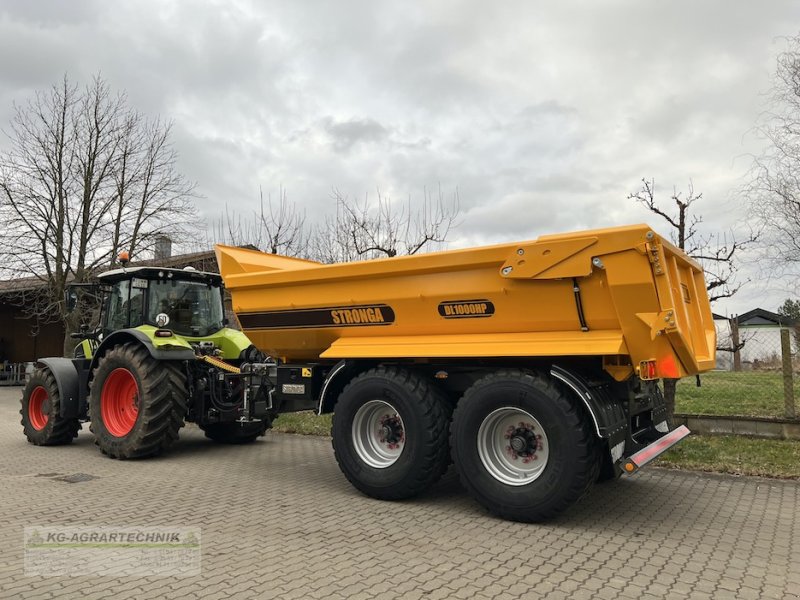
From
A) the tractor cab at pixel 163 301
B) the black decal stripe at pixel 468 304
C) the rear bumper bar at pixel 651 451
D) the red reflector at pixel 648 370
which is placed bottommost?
the rear bumper bar at pixel 651 451

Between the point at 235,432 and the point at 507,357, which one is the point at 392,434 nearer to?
the point at 507,357

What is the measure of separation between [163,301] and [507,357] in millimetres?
5229

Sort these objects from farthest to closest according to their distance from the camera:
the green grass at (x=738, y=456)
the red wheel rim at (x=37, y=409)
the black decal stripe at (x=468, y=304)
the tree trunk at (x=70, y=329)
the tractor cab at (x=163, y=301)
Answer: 1. the tree trunk at (x=70, y=329)
2. the red wheel rim at (x=37, y=409)
3. the tractor cab at (x=163, y=301)
4. the green grass at (x=738, y=456)
5. the black decal stripe at (x=468, y=304)

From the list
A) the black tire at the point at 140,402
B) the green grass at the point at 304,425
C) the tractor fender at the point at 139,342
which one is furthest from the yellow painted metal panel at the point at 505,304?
the green grass at the point at 304,425

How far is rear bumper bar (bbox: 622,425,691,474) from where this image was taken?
452 cm

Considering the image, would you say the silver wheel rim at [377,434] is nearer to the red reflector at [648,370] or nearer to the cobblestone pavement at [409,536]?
the cobblestone pavement at [409,536]

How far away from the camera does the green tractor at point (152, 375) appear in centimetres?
707

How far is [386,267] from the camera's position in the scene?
5355mm

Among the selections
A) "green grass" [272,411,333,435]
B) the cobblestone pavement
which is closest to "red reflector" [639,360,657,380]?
the cobblestone pavement

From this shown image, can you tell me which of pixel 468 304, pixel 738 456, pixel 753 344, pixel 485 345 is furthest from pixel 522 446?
pixel 753 344

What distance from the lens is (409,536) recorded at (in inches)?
172

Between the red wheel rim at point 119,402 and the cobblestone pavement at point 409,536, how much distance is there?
86 centimetres

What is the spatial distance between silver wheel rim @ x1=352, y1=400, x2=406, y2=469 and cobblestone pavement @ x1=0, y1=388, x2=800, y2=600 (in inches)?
15.7

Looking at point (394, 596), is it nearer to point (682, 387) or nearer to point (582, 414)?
point (582, 414)
